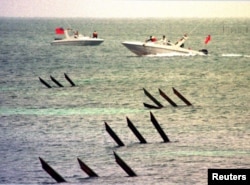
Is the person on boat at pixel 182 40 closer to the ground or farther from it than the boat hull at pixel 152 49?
farther from it

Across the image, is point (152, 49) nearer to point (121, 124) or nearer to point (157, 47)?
point (157, 47)

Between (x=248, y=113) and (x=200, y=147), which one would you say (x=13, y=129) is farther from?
(x=248, y=113)

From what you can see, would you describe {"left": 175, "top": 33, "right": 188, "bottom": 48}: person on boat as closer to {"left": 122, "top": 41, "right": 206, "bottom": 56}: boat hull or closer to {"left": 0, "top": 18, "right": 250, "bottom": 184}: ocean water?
{"left": 122, "top": 41, "right": 206, "bottom": 56}: boat hull

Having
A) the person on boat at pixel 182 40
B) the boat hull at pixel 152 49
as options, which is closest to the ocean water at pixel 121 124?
the boat hull at pixel 152 49

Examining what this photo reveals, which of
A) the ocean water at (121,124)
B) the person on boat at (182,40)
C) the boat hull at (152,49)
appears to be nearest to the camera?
the ocean water at (121,124)

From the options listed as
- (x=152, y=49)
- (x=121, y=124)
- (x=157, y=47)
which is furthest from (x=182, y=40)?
(x=121, y=124)

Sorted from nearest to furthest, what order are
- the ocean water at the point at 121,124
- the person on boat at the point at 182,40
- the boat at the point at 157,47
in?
the ocean water at the point at 121,124
the person on boat at the point at 182,40
the boat at the point at 157,47

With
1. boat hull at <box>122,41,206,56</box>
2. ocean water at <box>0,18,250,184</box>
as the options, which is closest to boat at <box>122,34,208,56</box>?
boat hull at <box>122,41,206,56</box>

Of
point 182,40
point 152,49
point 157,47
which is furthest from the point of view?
point 152,49

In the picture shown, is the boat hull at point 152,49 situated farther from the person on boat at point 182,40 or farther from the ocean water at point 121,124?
the ocean water at point 121,124

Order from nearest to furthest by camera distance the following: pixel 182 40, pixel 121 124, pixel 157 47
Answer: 1. pixel 121 124
2. pixel 182 40
3. pixel 157 47

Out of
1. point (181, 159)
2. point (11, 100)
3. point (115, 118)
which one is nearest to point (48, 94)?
point (11, 100)

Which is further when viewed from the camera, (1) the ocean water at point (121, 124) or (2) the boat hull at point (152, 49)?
(2) the boat hull at point (152, 49)

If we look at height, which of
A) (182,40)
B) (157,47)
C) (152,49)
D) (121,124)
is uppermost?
(121,124)
